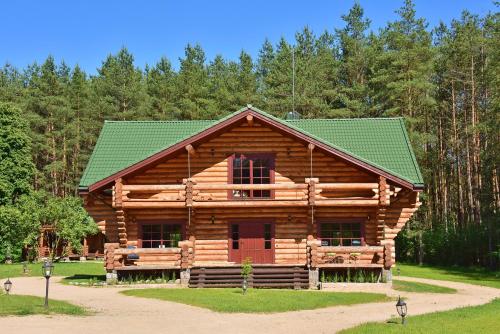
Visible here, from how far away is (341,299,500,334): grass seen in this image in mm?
12528

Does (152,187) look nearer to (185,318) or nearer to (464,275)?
(185,318)

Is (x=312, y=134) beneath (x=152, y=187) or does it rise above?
above

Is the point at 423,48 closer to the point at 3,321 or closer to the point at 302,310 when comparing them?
the point at 302,310

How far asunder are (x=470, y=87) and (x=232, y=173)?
29.4 metres

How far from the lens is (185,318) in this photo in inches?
574

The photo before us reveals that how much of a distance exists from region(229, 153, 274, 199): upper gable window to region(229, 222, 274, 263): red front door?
4.43 feet

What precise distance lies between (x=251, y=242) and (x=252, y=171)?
121 inches

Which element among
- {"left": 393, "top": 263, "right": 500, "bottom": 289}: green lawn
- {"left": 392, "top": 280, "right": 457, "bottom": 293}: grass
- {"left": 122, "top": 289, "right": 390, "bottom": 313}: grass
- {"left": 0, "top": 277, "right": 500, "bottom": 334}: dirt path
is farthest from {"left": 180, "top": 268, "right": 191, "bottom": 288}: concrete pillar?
{"left": 393, "top": 263, "right": 500, "bottom": 289}: green lawn

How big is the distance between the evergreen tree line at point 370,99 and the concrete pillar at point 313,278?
1750 cm

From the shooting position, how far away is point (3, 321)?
13430mm

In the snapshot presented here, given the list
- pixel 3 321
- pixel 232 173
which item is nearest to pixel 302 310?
pixel 3 321

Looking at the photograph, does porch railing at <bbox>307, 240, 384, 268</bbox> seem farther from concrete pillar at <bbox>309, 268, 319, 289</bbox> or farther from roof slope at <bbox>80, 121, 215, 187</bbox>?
roof slope at <bbox>80, 121, 215, 187</bbox>

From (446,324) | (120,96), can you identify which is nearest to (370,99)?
(120,96)

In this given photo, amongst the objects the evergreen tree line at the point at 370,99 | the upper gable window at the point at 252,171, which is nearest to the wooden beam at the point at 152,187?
the upper gable window at the point at 252,171
